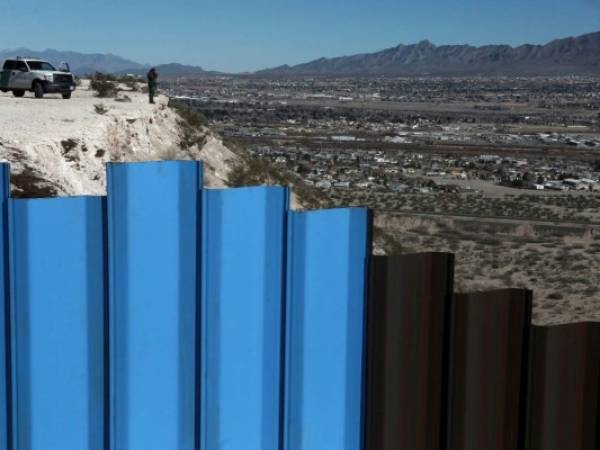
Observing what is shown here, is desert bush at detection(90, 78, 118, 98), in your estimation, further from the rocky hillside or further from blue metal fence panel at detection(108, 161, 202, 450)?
blue metal fence panel at detection(108, 161, 202, 450)

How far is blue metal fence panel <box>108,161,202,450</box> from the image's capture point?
3.29m

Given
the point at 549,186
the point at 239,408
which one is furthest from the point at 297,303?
the point at 549,186

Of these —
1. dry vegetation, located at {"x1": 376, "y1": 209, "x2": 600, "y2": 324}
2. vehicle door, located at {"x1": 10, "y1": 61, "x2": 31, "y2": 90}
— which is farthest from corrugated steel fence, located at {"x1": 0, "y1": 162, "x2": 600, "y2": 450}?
vehicle door, located at {"x1": 10, "y1": 61, "x2": 31, "y2": 90}

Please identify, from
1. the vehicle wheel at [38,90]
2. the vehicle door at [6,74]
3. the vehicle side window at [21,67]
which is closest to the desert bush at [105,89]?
the vehicle wheel at [38,90]

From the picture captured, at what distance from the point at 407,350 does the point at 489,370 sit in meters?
0.35

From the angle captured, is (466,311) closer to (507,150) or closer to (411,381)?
(411,381)

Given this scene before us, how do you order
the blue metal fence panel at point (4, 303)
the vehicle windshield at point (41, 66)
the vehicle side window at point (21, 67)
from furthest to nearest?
the vehicle windshield at point (41, 66) → the vehicle side window at point (21, 67) → the blue metal fence panel at point (4, 303)

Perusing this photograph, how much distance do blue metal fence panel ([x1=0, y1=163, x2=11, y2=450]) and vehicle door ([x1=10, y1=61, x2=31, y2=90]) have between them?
27.2 m

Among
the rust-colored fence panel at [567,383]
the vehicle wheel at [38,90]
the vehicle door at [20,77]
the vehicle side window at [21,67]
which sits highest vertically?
the vehicle side window at [21,67]

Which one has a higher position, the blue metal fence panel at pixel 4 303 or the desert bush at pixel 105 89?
the desert bush at pixel 105 89

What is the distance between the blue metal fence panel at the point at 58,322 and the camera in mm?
3240

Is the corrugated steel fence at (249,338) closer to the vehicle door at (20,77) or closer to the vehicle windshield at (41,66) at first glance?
the vehicle door at (20,77)

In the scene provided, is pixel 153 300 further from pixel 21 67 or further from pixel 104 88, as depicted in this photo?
pixel 21 67

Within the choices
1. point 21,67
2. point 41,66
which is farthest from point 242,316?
point 41,66
